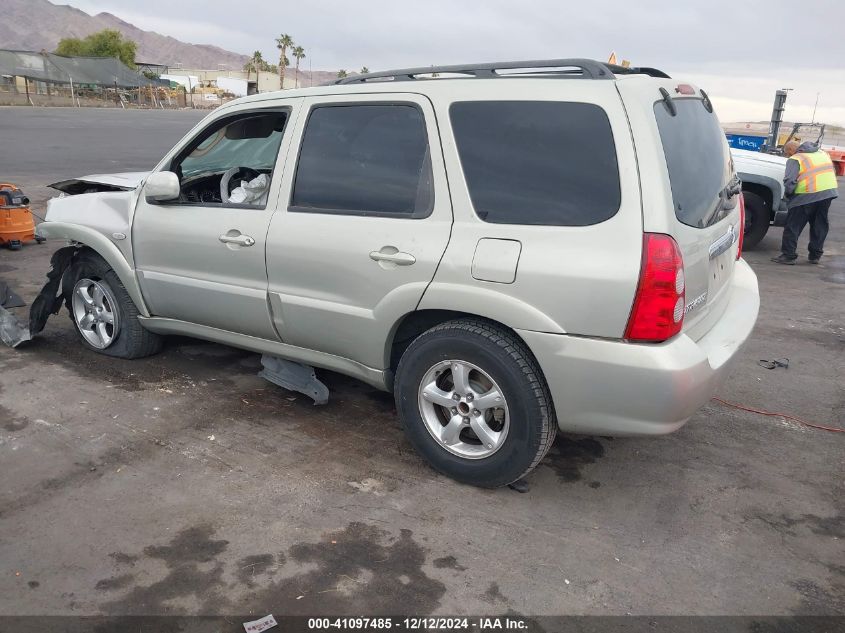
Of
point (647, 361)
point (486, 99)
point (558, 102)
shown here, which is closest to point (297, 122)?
point (486, 99)

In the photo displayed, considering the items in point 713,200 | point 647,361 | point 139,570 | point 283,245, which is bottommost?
point 139,570

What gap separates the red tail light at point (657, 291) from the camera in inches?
112

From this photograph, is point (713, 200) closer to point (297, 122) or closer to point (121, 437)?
point (297, 122)

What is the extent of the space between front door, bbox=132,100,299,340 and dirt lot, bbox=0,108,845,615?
2.00 ft

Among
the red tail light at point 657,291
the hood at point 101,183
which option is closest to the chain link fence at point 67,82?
the hood at point 101,183

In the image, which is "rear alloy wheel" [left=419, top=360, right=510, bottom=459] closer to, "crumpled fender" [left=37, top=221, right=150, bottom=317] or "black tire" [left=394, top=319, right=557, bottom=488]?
"black tire" [left=394, top=319, right=557, bottom=488]

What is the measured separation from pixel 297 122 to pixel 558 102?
4.99ft

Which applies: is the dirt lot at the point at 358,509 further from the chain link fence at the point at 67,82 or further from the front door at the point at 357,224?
the chain link fence at the point at 67,82

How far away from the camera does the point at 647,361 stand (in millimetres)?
2896

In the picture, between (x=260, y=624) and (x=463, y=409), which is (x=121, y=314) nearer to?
(x=463, y=409)

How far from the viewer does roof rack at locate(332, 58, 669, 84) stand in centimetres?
314

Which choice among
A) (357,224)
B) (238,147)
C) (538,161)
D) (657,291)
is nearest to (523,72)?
(538,161)

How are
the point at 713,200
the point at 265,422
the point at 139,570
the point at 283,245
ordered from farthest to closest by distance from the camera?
the point at 265,422 < the point at 283,245 < the point at 713,200 < the point at 139,570

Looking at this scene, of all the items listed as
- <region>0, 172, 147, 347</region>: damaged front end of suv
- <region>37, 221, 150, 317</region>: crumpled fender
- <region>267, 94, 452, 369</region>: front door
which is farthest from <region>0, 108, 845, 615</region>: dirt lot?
<region>267, 94, 452, 369</region>: front door
